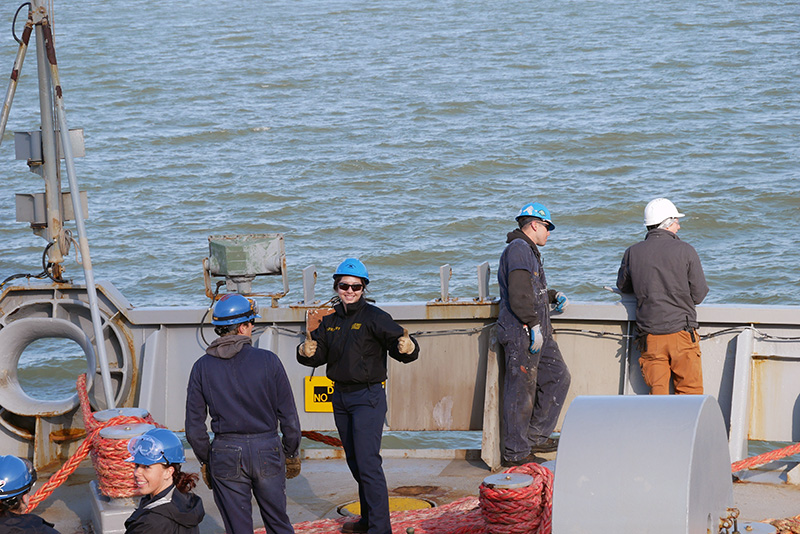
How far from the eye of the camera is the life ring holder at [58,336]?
753cm

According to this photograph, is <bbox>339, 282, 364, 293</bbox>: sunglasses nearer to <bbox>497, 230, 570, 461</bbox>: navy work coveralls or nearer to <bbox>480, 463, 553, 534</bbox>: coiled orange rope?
<bbox>480, 463, 553, 534</bbox>: coiled orange rope

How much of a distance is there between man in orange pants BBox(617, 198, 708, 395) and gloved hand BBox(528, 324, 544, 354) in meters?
0.69

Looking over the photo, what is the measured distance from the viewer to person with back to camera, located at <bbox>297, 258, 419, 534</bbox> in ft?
17.6

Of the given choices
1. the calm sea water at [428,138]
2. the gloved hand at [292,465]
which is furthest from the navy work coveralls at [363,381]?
the calm sea water at [428,138]

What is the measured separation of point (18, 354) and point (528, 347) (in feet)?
12.9

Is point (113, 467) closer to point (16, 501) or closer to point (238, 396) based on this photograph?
point (238, 396)

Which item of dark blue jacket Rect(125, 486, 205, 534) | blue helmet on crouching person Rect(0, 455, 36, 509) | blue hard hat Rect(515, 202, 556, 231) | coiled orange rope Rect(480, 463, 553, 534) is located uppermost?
blue hard hat Rect(515, 202, 556, 231)

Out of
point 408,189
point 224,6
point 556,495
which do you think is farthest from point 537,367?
point 224,6

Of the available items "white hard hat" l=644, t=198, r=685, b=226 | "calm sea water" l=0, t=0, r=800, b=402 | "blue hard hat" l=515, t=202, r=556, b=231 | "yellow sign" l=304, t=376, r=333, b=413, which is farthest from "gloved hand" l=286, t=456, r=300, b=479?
"calm sea water" l=0, t=0, r=800, b=402

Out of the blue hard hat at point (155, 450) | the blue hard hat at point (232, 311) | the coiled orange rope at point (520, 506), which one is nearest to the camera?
the blue hard hat at point (155, 450)

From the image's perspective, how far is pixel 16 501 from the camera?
12.4 feet

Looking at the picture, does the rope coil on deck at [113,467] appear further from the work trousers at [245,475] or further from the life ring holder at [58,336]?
the life ring holder at [58,336]

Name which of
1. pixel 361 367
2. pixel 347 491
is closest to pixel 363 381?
pixel 361 367

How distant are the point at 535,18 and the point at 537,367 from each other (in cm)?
2802
